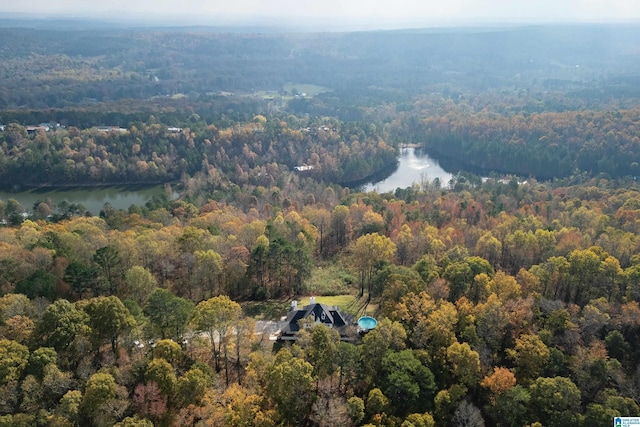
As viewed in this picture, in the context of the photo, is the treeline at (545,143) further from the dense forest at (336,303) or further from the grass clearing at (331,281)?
the grass clearing at (331,281)

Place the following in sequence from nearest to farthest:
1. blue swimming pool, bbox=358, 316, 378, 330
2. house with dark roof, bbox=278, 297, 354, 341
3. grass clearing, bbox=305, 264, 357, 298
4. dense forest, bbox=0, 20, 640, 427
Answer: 1. dense forest, bbox=0, 20, 640, 427
2. house with dark roof, bbox=278, 297, 354, 341
3. blue swimming pool, bbox=358, 316, 378, 330
4. grass clearing, bbox=305, 264, 357, 298

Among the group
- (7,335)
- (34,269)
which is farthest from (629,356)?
(34,269)

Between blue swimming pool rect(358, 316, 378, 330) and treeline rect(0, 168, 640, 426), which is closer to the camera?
treeline rect(0, 168, 640, 426)

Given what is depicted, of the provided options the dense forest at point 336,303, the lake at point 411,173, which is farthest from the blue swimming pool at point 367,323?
the lake at point 411,173

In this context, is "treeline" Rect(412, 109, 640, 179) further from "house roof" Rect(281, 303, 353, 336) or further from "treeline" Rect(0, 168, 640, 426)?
"house roof" Rect(281, 303, 353, 336)

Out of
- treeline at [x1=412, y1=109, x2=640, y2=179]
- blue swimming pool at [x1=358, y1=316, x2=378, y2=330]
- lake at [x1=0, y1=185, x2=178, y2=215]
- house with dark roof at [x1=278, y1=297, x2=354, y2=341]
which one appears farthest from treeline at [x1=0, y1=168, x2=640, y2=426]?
treeline at [x1=412, y1=109, x2=640, y2=179]
